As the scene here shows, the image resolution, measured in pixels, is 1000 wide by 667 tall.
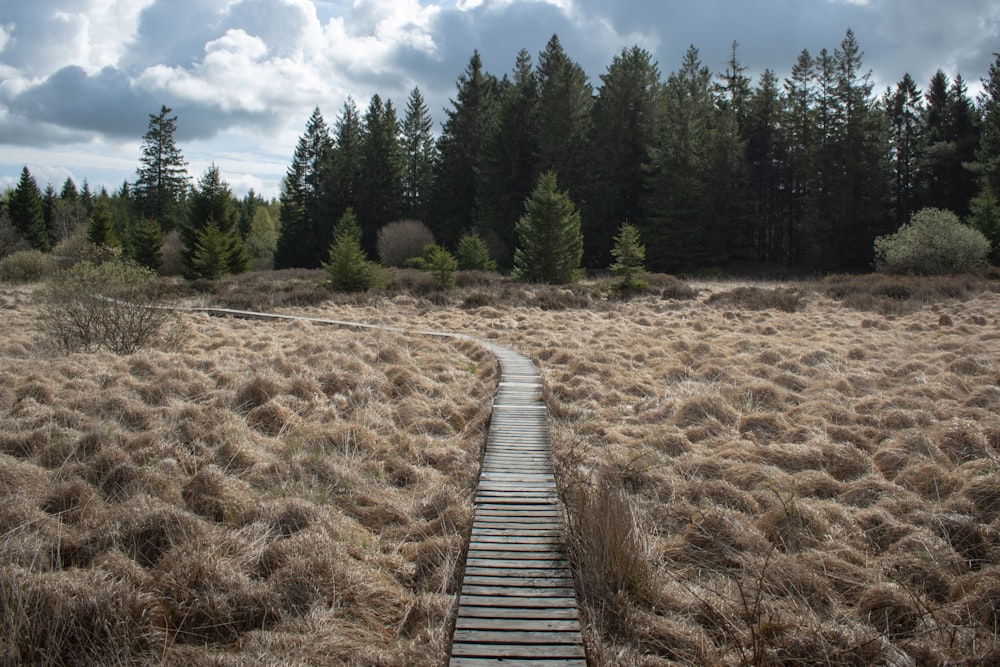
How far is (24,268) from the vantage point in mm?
30094

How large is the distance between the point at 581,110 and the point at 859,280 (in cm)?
2253

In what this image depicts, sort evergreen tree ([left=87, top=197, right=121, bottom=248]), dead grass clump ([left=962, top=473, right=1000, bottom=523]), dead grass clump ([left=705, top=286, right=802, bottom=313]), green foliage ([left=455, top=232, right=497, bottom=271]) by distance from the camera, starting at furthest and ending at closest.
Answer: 1. evergreen tree ([left=87, top=197, right=121, bottom=248])
2. green foliage ([left=455, top=232, right=497, bottom=271])
3. dead grass clump ([left=705, top=286, right=802, bottom=313])
4. dead grass clump ([left=962, top=473, right=1000, bottom=523])

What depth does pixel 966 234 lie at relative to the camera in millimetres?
22141

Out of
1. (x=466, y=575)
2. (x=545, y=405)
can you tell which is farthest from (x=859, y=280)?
(x=466, y=575)

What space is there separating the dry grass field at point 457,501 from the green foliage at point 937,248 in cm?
1304

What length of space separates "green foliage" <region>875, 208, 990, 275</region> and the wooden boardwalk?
71.8 feet

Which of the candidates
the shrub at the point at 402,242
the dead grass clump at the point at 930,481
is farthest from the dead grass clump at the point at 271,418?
the shrub at the point at 402,242

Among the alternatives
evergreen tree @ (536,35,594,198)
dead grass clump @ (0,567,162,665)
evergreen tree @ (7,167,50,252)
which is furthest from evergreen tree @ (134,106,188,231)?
dead grass clump @ (0,567,162,665)

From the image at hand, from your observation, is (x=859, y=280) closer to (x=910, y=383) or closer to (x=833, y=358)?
(x=833, y=358)

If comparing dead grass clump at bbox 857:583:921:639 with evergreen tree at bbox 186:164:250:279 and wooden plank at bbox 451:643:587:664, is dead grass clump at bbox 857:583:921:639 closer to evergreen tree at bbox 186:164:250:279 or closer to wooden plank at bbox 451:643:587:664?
wooden plank at bbox 451:643:587:664

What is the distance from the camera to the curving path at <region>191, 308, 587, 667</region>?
3.52 m

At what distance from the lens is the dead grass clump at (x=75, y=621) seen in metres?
3.53

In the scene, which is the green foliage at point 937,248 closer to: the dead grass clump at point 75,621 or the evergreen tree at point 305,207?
the dead grass clump at point 75,621

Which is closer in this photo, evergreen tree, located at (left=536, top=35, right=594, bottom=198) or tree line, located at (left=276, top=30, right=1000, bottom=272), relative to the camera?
tree line, located at (left=276, top=30, right=1000, bottom=272)
